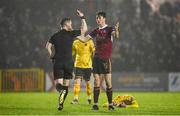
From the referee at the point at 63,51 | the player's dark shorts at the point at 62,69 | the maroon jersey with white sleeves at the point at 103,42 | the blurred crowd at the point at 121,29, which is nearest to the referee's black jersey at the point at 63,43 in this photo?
the referee at the point at 63,51

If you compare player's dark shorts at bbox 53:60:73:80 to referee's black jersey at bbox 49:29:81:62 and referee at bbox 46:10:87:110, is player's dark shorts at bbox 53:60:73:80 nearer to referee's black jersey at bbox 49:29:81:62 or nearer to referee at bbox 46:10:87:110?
referee at bbox 46:10:87:110

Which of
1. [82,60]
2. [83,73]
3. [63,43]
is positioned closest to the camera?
[63,43]

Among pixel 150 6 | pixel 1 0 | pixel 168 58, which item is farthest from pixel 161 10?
pixel 1 0

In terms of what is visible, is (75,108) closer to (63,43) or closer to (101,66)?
(101,66)

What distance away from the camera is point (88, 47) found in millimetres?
16906

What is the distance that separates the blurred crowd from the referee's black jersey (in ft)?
50.4

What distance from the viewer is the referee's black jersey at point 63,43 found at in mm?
13195

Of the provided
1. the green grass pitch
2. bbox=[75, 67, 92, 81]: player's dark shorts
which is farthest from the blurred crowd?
bbox=[75, 67, 92, 81]: player's dark shorts

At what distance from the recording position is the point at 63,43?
13.2 m

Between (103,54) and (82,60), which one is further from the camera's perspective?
(82,60)

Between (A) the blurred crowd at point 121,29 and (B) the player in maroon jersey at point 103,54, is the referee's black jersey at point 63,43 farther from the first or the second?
(A) the blurred crowd at point 121,29

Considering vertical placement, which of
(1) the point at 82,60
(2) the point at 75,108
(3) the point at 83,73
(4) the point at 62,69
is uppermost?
(1) the point at 82,60

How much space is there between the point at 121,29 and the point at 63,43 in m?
17.6

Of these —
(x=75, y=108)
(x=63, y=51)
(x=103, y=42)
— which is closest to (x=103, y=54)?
(x=103, y=42)
